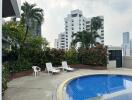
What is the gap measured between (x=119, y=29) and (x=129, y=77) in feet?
76.6

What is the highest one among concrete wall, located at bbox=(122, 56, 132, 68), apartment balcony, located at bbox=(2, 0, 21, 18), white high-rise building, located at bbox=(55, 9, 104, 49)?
white high-rise building, located at bbox=(55, 9, 104, 49)

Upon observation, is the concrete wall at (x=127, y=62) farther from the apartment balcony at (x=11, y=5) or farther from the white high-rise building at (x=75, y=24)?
the white high-rise building at (x=75, y=24)

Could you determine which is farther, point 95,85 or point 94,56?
point 94,56

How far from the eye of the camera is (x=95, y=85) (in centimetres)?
1698

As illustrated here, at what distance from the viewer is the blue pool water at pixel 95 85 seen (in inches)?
554

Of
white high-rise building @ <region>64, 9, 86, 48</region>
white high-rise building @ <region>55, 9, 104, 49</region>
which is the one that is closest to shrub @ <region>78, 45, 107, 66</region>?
white high-rise building @ <region>55, 9, 104, 49</region>

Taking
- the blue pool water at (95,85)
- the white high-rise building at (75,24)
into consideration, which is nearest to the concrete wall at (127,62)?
the blue pool water at (95,85)

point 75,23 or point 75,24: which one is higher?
point 75,23

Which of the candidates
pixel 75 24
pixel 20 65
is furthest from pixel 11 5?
pixel 75 24

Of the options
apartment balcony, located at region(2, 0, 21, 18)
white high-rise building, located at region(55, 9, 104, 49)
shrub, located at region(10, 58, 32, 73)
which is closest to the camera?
apartment balcony, located at region(2, 0, 21, 18)

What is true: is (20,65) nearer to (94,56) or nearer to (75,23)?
(94,56)

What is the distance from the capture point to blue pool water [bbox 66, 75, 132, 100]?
1406 cm

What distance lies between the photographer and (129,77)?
1903 centimetres

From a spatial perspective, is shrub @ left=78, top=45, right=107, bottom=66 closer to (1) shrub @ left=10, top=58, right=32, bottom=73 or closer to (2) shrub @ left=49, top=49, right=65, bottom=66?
(2) shrub @ left=49, top=49, right=65, bottom=66
